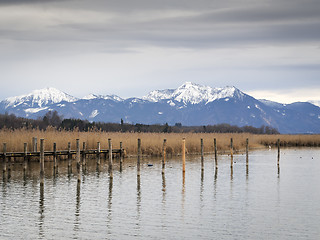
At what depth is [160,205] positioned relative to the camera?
25.2 metres

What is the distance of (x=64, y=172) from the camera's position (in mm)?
39906

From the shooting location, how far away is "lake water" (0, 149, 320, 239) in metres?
19.5

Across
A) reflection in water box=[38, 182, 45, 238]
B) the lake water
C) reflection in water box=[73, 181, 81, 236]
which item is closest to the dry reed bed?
the lake water

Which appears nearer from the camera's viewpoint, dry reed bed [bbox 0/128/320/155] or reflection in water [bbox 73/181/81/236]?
reflection in water [bbox 73/181/81/236]

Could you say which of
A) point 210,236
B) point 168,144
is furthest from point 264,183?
point 168,144

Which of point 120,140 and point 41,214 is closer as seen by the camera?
point 41,214

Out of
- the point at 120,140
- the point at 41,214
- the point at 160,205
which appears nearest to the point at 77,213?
the point at 41,214

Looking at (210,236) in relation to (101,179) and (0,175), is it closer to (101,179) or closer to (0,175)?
(101,179)

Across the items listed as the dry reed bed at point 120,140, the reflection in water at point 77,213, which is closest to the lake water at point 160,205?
the reflection in water at point 77,213

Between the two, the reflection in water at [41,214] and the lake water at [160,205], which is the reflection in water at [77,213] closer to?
the lake water at [160,205]

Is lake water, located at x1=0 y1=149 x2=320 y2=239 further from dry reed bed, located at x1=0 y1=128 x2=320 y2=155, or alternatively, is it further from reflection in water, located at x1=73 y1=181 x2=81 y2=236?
dry reed bed, located at x1=0 y1=128 x2=320 y2=155

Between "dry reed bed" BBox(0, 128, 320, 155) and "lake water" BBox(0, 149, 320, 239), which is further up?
"dry reed bed" BBox(0, 128, 320, 155)

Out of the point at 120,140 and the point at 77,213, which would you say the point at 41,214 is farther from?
the point at 120,140

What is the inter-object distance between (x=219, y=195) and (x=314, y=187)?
772 cm
